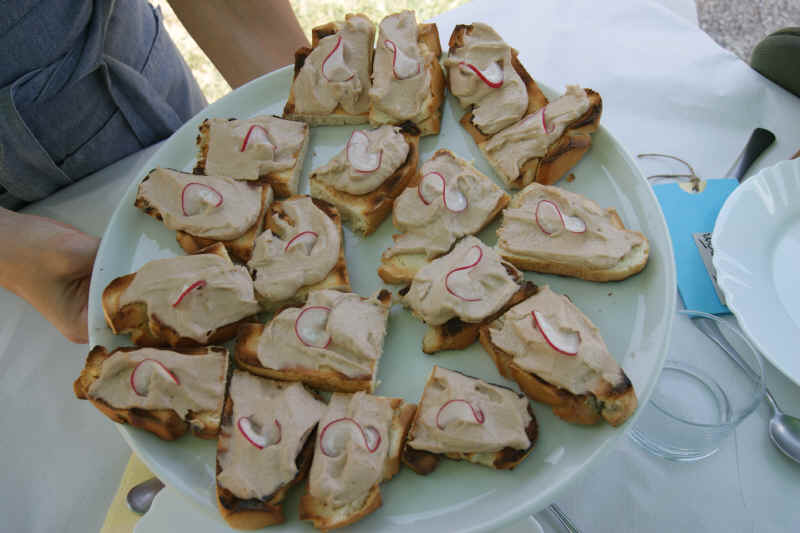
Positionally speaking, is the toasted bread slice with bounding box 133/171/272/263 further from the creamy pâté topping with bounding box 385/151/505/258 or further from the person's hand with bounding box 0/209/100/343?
the creamy pâté topping with bounding box 385/151/505/258

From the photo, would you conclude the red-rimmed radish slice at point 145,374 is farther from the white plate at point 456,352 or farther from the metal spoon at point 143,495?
the metal spoon at point 143,495

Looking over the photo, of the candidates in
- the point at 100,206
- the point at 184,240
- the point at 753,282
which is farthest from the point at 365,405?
the point at 100,206

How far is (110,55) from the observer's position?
234 centimetres

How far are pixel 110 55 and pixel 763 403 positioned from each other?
3.01 metres

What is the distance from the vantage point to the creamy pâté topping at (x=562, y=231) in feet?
5.90

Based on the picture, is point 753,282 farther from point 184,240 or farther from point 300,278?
point 184,240

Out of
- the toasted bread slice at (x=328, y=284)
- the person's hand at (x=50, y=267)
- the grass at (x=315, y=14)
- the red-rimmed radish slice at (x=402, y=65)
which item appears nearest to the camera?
the toasted bread slice at (x=328, y=284)

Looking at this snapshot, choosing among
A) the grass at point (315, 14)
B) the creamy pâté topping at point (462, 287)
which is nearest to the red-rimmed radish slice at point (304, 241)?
the creamy pâté topping at point (462, 287)

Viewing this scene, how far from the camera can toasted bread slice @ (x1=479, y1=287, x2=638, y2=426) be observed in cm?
149

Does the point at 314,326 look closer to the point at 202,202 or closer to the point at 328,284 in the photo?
the point at 328,284

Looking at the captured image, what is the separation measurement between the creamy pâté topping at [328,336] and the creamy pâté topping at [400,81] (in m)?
0.91

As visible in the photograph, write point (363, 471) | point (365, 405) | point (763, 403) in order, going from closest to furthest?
1. point (363, 471)
2. point (365, 405)
3. point (763, 403)

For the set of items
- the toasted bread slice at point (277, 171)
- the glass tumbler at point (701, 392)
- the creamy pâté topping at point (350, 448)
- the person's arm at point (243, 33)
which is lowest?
the glass tumbler at point (701, 392)

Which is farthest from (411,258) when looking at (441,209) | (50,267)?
(50,267)
